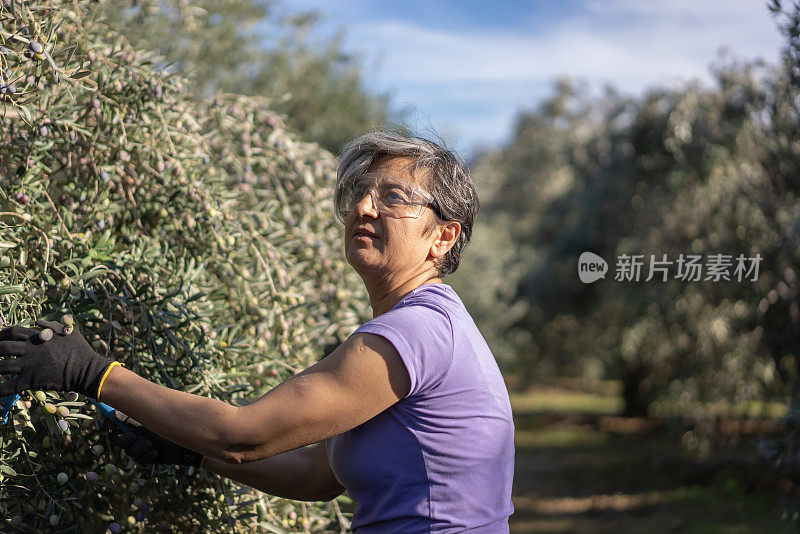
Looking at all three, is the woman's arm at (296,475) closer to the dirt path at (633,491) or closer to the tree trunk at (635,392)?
the dirt path at (633,491)

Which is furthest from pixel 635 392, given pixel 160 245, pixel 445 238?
pixel 445 238

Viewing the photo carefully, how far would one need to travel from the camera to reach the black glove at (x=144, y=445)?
2.26 meters

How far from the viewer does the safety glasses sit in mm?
2238

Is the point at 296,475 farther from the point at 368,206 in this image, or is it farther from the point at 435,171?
the point at 435,171

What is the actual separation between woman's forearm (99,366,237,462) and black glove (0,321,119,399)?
0.15 feet

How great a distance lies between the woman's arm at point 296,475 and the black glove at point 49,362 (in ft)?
2.28

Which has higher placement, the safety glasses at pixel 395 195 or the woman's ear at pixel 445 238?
the safety glasses at pixel 395 195

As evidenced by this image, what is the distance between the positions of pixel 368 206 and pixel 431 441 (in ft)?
2.23

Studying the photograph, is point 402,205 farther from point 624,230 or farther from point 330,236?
point 624,230

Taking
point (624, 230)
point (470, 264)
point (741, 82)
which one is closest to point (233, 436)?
point (741, 82)

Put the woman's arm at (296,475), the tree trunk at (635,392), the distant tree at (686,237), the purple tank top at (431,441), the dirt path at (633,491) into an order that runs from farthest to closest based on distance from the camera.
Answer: the tree trunk at (635,392), the dirt path at (633,491), the distant tree at (686,237), the woman's arm at (296,475), the purple tank top at (431,441)

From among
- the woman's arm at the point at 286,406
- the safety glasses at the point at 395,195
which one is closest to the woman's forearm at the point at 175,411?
the woman's arm at the point at 286,406

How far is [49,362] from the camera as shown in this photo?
1885mm

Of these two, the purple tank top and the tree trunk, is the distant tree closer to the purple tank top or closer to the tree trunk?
the tree trunk
